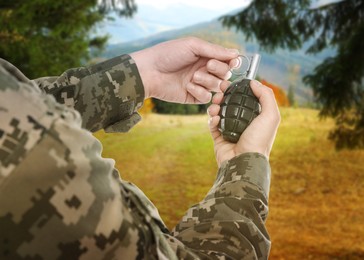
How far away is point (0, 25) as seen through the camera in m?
2.46

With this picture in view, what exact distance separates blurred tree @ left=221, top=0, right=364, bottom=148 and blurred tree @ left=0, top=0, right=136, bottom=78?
2.67 ft

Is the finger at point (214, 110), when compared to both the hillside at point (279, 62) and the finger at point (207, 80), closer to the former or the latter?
the finger at point (207, 80)

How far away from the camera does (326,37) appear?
2775 mm

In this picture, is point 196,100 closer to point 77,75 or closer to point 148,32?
point 77,75

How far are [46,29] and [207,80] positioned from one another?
7.76 feet

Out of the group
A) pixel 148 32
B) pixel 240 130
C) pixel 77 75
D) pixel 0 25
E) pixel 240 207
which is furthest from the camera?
pixel 148 32

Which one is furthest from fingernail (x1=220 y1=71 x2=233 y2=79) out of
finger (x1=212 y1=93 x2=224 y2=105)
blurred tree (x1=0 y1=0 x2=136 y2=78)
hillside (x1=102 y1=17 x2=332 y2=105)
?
hillside (x1=102 y1=17 x2=332 y2=105)

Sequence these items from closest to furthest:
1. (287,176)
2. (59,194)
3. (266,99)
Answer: (59,194), (266,99), (287,176)

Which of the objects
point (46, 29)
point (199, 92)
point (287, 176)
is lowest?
point (287, 176)

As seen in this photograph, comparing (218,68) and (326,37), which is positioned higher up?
(218,68)

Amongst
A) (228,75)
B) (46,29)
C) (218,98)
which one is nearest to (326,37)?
(46,29)

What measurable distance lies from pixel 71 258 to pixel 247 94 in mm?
364

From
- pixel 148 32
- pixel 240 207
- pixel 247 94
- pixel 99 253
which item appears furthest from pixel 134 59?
pixel 148 32

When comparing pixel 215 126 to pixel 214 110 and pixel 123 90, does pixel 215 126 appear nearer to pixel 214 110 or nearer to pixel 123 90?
pixel 214 110
